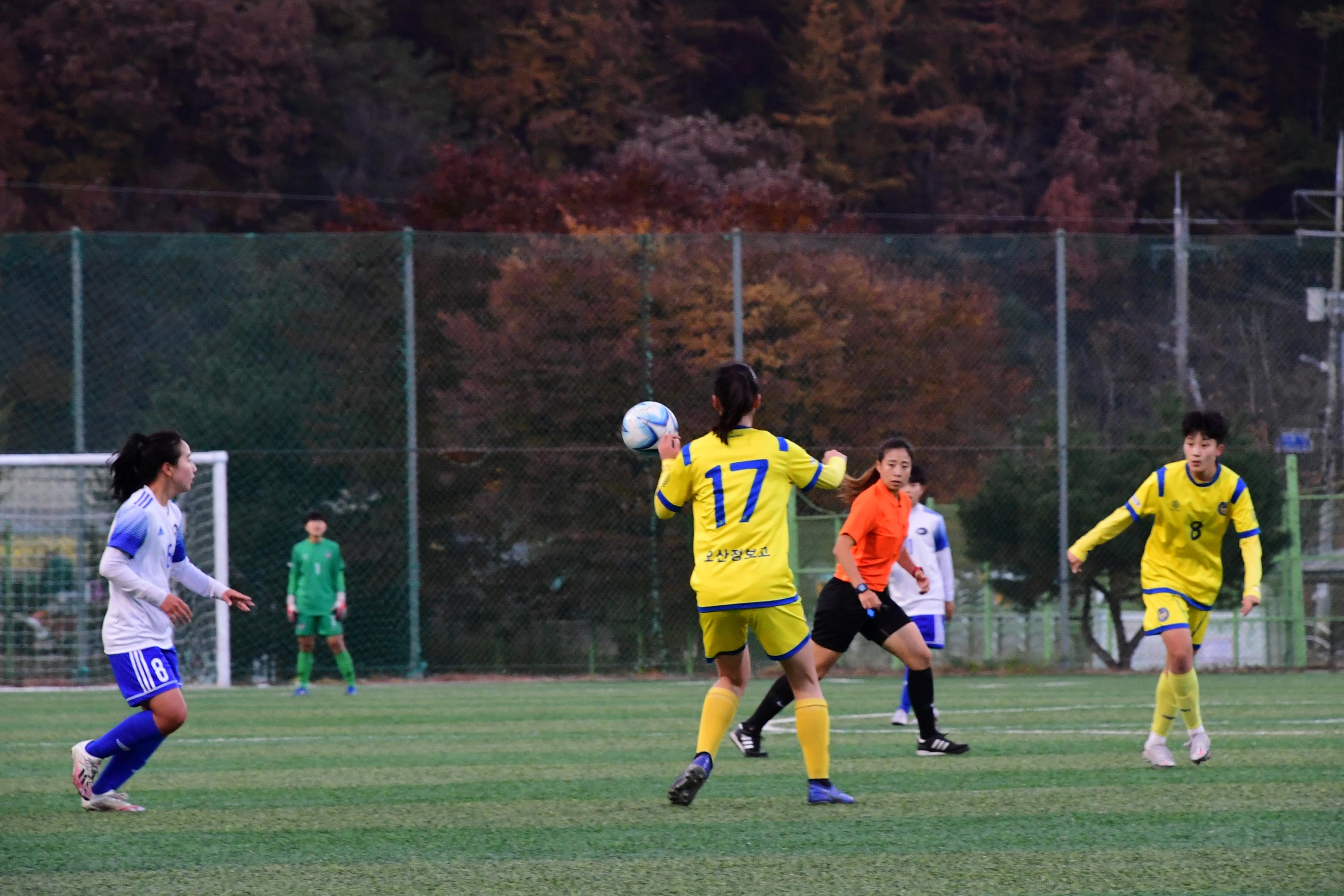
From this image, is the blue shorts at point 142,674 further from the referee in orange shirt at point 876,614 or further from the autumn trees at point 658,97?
the autumn trees at point 658,97

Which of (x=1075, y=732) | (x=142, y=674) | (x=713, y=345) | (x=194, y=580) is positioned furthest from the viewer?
(x=713, y=345)

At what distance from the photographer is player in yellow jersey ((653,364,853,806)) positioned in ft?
23.6

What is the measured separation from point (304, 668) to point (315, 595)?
71 cm

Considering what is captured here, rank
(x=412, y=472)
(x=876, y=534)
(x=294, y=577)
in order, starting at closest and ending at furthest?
1. (x=876, y=534)
2. (x=294, y=577)
3. (x=412, y=472)

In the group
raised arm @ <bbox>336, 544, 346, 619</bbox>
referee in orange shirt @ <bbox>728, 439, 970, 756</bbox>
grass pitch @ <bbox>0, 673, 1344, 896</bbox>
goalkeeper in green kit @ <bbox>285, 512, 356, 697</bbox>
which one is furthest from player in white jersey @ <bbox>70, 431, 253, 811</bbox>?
goalkeeper in green kit @ <bbox>285, 512, 356, 697</bbox>

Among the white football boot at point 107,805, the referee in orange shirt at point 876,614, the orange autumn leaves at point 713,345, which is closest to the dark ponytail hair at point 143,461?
the white football boot at point 107,805

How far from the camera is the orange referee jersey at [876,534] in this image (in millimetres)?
9922

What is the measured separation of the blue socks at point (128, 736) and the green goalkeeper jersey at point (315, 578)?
9376 millimetres

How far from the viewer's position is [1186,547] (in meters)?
8.94

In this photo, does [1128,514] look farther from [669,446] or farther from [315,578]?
[315,578]

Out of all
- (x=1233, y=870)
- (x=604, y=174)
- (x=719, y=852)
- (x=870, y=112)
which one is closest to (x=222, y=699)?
(x=719, y=852)

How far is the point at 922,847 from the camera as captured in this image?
623 cm

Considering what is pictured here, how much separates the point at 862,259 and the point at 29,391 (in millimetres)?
9278

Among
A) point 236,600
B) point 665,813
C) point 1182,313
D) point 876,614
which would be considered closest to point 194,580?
point 236,600
